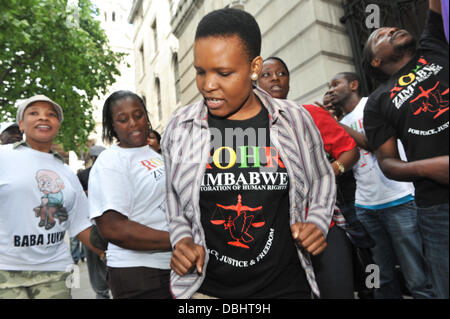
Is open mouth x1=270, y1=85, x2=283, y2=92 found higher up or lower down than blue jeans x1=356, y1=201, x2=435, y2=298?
higher up

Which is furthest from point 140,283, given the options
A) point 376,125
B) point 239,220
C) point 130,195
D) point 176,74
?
point 176,74

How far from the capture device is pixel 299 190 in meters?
1.28

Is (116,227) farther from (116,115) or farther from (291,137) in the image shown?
(291,137)

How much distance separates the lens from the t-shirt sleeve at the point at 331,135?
1.95m

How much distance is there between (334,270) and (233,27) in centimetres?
107

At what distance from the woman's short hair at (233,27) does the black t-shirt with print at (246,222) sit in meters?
0.41

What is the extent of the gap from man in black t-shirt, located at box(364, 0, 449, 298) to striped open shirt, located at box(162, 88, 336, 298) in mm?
311

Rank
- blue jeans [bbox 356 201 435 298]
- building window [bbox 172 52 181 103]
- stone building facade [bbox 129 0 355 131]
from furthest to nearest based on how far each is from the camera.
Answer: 1. building window [bbox 172 52 181 103]
2. stone building facade [bbox 129 0 355 131]
3. blue jeans [bbox 356 201 435 298]

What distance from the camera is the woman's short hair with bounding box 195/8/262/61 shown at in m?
1.28

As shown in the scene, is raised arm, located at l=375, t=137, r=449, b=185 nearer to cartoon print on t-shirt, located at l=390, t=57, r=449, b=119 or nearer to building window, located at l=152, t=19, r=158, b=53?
cartoon print on t-shirt, located at l=390, t=57, r=449, b=119

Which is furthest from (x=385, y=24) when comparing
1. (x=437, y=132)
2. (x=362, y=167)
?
(x=437, y=132)

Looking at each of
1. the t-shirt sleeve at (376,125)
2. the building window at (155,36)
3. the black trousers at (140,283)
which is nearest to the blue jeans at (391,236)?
the t-shirt sleeve at (376,125)

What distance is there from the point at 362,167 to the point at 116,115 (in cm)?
238

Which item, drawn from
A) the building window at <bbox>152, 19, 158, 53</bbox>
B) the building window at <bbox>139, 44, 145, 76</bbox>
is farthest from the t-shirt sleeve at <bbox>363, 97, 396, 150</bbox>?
the building window at <bbox>139, 44, 145, 76</bbox>
